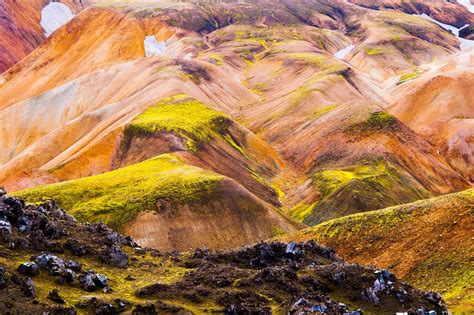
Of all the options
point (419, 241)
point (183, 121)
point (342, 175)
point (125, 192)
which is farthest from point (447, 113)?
point (419, 241)

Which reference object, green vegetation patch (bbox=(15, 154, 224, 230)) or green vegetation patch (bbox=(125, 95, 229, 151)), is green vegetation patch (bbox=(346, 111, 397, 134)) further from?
green vegetation patch (bbox=(15, 154, 224, 230))

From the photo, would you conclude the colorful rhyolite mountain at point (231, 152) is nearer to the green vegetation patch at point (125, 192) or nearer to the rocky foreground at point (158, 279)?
the green vegetation patch at point (125, 192)

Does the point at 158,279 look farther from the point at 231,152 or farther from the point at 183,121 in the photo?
the point at 183,121

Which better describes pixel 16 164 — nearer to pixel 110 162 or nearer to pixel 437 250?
Result: pixel 110 162

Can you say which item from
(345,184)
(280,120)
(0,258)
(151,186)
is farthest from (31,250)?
(280,120)

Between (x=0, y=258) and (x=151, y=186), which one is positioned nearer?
(x=0, y=258)

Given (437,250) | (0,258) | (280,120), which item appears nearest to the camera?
(0,258)
